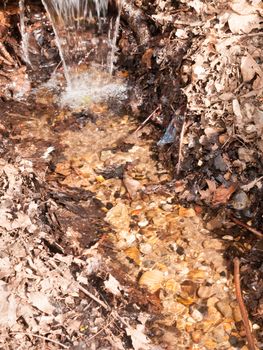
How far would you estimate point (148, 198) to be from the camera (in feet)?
13.0

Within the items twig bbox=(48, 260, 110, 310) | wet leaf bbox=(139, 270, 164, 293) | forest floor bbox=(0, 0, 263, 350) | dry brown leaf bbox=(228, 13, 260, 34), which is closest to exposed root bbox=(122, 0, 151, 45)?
forest floor bbox=(0, 0, 263, 350)

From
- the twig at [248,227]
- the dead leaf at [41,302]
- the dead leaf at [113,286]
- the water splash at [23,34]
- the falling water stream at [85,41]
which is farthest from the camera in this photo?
the water splash at [23,34]

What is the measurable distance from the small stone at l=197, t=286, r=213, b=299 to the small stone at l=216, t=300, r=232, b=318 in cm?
10

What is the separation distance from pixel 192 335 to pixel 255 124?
1725 millimetres

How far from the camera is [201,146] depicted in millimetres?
3838

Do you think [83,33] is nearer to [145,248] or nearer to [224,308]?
[145,248]

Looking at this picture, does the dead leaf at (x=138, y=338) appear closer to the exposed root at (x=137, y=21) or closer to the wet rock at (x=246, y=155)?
the wet rock at (x=246, y=155)

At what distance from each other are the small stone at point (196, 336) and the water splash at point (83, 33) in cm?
339

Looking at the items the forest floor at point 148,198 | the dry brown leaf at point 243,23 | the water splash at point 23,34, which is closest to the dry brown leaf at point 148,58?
the forest floor at point 148,198

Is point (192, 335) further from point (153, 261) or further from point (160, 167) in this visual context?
point (160, 167)

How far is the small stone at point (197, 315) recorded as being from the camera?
3081mm

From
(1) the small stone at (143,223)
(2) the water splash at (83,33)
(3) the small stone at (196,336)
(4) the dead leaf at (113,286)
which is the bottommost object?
(3) the small stone at (196,336)

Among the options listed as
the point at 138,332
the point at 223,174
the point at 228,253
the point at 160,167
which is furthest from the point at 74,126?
the point at 138,332

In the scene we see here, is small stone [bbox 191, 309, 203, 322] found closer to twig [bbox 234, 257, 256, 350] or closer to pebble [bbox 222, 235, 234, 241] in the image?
twig [bbox 234, 257, 256, 350]
